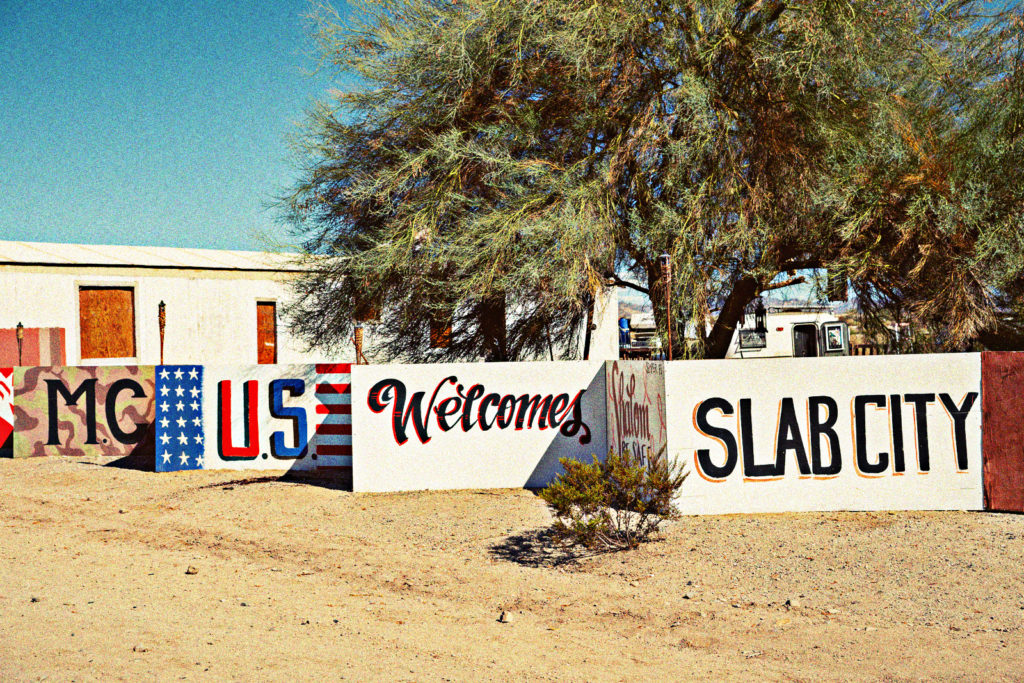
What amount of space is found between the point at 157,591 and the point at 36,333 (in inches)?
789

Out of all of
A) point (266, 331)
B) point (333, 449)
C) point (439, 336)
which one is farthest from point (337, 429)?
point (266, 331)

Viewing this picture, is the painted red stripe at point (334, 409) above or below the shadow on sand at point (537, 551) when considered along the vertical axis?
above

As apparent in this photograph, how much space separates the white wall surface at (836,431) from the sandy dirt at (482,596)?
0.34 metres

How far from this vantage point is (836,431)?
9930mm

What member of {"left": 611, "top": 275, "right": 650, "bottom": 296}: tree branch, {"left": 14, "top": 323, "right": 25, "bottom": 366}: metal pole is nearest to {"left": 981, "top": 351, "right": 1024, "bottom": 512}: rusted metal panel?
{"left": 611, "top": 275, "right": 650, "bottom": 296}: tree branch

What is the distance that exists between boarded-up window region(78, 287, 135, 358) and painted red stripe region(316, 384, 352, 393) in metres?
15.9

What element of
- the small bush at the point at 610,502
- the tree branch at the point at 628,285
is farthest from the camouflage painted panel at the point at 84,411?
the small bush at the point at 610,502

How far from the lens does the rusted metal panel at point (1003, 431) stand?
9680mm

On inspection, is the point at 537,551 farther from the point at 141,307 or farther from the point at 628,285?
the point at 141,307

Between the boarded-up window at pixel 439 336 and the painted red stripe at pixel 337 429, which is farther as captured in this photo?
the boarded-up window at pixel 439 336

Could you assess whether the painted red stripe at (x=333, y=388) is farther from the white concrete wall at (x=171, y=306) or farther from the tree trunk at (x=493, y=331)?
the white concrete wall at (x=171, y=306)

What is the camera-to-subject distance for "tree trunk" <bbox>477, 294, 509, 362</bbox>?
14.7 metres

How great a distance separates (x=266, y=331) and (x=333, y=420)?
17.4 meters

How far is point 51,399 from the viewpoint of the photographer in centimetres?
1553
